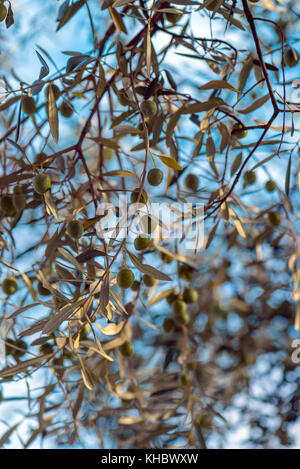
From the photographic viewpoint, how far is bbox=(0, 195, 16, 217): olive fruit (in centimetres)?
77

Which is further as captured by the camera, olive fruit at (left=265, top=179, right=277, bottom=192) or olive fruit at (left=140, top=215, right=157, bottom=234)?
olive fruit at (left=265, top=179, right=277, bottom=192)

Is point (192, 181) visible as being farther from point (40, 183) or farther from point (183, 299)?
point (40, 183)

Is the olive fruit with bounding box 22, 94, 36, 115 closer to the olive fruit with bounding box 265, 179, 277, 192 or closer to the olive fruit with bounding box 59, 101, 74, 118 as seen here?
the olive fruit with bounding box 59, 101, 74, 118

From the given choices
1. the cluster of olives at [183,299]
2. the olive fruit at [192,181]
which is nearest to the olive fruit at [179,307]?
the cluster of olives at [183,299]

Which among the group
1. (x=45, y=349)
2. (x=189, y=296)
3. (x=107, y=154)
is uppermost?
(x=107, y=154)

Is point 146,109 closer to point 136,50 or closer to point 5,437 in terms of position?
point 136,50

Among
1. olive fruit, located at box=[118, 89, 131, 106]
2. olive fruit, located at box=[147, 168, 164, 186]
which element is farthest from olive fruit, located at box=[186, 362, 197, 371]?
olive fruit, located at box=[118, 89, 131, 106]

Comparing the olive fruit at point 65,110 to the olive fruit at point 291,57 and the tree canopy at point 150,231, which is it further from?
the olive fruit at point 291,57

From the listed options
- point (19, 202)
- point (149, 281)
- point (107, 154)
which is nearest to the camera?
point (19, 202)

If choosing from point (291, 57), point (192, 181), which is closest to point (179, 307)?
point (192, 181)

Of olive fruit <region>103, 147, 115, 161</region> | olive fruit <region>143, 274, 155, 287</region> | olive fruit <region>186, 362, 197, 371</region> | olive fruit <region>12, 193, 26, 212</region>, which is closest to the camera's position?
olive fruit <region>12, 193, 26, 212</region>

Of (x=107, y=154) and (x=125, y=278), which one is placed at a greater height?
(x=107, y=154)

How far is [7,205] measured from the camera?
771 mm

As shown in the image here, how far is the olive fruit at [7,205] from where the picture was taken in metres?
0.77
